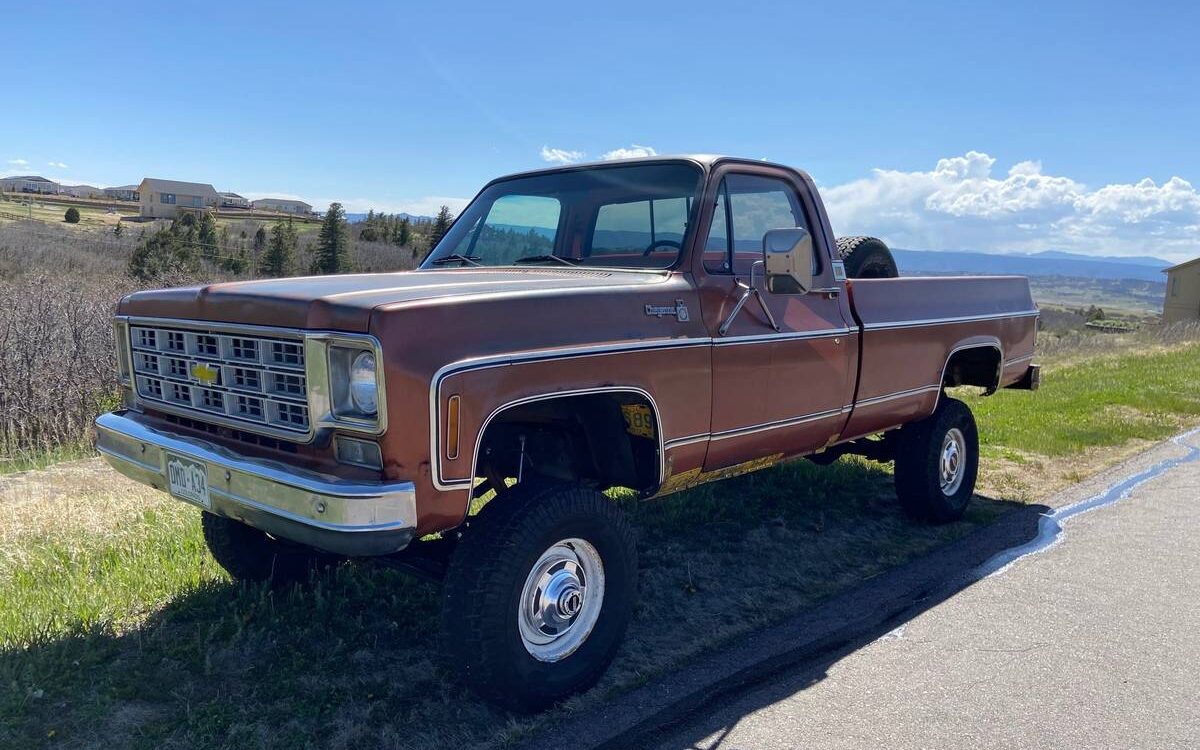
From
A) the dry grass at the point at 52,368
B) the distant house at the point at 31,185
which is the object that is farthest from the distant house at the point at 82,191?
the dry grass at the point at 52,368

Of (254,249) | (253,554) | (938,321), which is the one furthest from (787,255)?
(254,249)

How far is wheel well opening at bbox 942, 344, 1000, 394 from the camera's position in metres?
6.28

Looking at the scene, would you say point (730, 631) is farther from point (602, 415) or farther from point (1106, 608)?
point (1106, 608)

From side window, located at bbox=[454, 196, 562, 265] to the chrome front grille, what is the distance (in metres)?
1.62

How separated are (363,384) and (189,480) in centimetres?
95

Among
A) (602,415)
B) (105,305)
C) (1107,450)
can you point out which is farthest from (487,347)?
(105,305)

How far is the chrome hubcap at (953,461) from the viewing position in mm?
5945

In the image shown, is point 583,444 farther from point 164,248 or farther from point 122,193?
point 122,193

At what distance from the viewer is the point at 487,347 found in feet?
9.85

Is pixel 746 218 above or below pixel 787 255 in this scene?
above

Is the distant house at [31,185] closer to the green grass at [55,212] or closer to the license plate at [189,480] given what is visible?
the green grass at [55,212]

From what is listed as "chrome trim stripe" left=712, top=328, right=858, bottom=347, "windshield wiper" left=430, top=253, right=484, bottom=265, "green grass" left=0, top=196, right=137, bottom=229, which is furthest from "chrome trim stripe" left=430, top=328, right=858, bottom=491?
"green grass" left=0, top=196, right=137, bottom=229

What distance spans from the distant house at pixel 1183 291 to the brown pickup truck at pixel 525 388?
5322cm

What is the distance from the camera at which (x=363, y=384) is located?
9.32 ft
